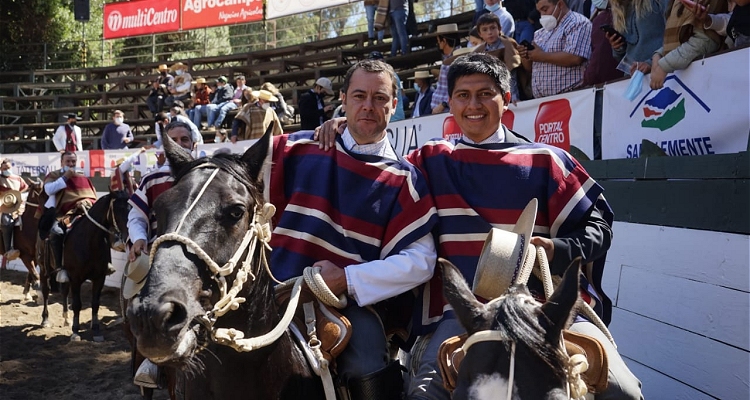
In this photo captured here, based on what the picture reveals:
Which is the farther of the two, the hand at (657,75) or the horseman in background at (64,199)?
the horseman in background at (64,199)

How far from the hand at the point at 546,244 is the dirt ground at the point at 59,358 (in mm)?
5592

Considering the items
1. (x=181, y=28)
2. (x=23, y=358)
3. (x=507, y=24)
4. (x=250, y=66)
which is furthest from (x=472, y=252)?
(x=181, y=28)

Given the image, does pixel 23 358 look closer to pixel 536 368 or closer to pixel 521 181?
pixel 521 181

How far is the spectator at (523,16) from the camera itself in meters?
A: 9.73

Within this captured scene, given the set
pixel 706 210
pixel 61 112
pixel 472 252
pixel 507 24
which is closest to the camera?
pixel 472 252

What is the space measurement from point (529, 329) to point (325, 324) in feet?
3.86

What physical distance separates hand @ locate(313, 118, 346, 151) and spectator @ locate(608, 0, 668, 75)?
2.97 meters

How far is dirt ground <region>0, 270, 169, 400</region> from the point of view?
743 centimetres

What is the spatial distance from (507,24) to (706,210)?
5875 mm

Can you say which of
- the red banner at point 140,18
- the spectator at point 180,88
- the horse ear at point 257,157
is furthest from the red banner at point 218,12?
the horse ear at point 257,157

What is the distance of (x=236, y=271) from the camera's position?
256 cm

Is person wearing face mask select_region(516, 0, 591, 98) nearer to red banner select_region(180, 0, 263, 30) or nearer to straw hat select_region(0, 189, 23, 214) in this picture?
straw hat select_region(0, 189, 23, 214)

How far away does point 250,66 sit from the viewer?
76.0ft

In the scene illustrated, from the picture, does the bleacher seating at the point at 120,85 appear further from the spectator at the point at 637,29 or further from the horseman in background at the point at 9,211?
the spectator at the point at 637,29
